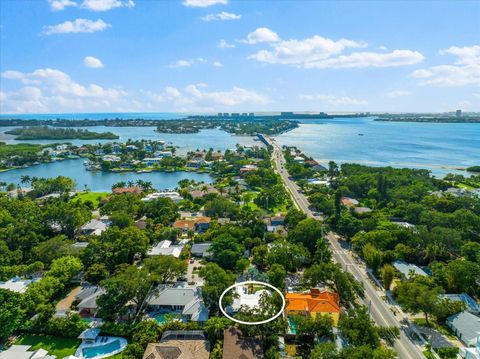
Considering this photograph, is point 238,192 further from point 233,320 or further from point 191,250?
point 233,320

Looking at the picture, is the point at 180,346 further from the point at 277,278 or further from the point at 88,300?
the point at 88,300

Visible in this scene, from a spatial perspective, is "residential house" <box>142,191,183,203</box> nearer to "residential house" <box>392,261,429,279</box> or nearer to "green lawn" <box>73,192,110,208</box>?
"green lawn" <box>73,192,110,208</box>

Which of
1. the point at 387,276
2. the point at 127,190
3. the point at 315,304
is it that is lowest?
the point at 315,304

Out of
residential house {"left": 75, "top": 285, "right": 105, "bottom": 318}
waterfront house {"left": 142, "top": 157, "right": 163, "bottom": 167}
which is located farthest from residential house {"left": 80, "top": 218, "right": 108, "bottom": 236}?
waterfront house {"left": 142, "top": 157, "right": 163, "bottom": 167}

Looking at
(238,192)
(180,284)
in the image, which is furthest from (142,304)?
(238,192)

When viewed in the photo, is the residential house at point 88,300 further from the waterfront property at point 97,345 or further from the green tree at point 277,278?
the green tree at point 277,278

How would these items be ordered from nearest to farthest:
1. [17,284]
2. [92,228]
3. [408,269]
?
1. [17,284]
2. [408,269]
3. [92,228]

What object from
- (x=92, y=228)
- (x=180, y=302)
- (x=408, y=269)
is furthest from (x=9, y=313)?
(x=408, y=269)

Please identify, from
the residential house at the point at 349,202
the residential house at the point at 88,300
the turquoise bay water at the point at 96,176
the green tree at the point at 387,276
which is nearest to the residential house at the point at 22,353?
the residential house at the point at 88,300
